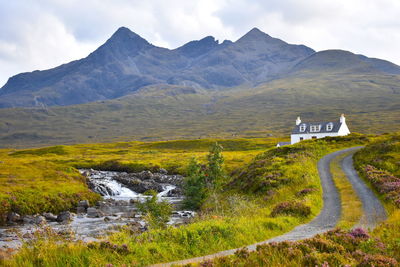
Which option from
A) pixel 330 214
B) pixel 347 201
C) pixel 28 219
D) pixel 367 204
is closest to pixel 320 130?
pixel 347 201

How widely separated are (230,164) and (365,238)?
7170 cm

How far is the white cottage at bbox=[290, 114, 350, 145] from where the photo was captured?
4345 inches

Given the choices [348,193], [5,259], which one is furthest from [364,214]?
[5,259]

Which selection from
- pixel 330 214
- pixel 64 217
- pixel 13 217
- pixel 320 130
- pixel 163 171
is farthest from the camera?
pixel 320 130

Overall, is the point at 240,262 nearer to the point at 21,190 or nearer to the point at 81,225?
the point at 81,225

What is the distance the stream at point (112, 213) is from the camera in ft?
95.9

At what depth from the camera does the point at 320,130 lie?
11344 centimetres

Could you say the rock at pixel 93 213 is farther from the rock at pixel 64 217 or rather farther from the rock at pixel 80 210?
the rock at pixel 64 217

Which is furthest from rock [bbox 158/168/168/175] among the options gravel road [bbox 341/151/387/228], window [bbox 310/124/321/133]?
window [bbox 310/124/321/133]

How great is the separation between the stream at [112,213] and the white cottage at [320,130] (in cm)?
5518

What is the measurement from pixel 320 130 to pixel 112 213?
87446mm

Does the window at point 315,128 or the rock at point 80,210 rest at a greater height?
the window at point 315,128

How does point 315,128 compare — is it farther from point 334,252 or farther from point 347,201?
point 334,252

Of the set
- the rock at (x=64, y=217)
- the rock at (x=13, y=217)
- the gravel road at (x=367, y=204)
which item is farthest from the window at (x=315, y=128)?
the rock at (x=13, y=217)
